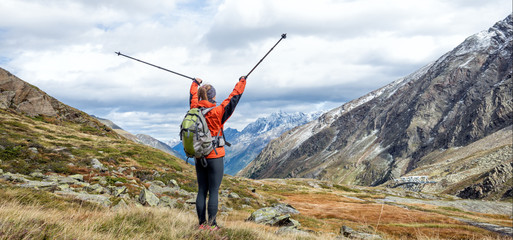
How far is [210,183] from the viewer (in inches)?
280

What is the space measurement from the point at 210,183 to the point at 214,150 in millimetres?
903

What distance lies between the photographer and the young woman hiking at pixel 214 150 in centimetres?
690

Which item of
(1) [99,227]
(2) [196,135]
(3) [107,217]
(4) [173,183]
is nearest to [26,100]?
(4) [173,183]

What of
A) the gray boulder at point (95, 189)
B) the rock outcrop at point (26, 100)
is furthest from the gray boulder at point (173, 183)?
the rock outcrop at point (26, 100)

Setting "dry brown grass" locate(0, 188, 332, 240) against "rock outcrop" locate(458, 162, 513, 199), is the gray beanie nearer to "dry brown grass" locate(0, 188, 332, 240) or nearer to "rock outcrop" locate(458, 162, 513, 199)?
"dry brown grass" locate(0, 188, 332, 240)

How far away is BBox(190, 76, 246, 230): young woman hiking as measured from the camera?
6902 mm

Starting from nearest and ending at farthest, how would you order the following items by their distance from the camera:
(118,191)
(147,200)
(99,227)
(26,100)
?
(99,227) → (147,200) → (118,191) → (26,100)

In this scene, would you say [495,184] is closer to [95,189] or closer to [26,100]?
[95,189]

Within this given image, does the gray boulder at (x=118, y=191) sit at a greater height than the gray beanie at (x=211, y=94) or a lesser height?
lesser

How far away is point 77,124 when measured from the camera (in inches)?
2207

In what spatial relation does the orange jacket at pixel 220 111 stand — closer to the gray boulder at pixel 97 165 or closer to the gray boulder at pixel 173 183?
the gray boulder at pixel 97 165

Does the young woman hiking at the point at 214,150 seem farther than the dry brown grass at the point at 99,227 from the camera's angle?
Yes

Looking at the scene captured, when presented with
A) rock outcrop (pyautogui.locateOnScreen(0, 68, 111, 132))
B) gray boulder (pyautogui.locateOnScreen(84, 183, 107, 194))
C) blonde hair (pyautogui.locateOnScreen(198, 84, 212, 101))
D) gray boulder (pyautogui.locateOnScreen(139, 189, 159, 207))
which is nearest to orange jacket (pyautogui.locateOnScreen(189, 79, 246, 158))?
blonde hair (pyautogui.locateOnScreen(198, 84, 212, 101))

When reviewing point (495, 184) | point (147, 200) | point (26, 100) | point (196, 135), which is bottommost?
Answer: point (495, 184)
